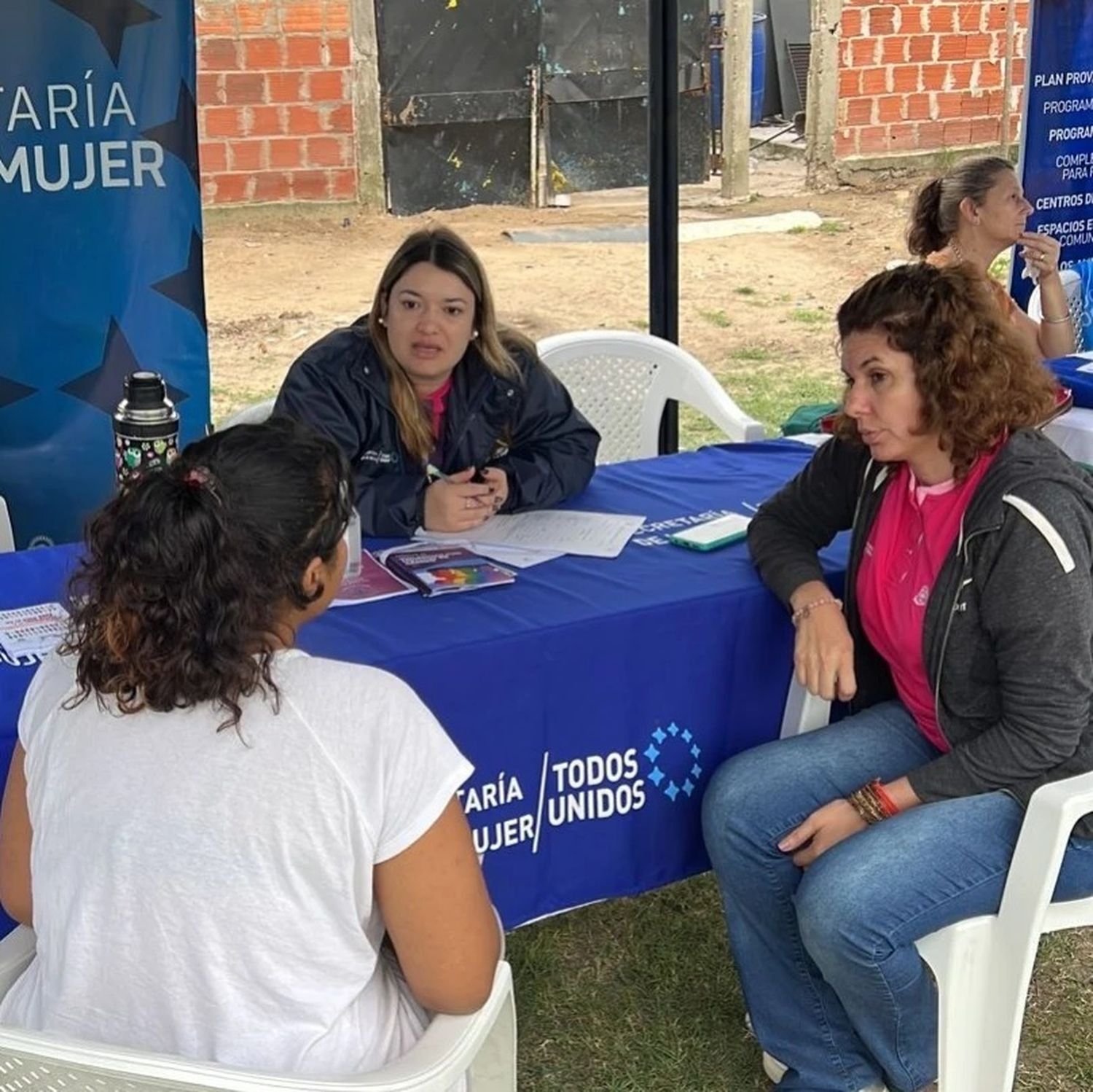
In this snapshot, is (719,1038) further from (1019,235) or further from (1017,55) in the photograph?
(1017,55)

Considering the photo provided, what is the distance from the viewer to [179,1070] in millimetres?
1141

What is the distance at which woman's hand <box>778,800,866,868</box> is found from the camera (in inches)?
77.0

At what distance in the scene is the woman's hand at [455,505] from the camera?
234 centimetres

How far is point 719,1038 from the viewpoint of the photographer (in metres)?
2.29

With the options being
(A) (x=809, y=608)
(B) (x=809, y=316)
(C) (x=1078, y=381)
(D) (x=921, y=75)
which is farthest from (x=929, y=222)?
(D) (x=921, y=75)

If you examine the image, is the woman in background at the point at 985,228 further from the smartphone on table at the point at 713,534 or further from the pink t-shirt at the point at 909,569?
the pink t-shirt at the point at 909,569

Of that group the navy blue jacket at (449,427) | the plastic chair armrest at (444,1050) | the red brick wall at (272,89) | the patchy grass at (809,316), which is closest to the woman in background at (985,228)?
the navy blue jacket at (449,427)

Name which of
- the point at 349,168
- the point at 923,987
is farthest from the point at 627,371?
the point at 349,168

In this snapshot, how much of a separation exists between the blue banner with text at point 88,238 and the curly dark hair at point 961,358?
200cm

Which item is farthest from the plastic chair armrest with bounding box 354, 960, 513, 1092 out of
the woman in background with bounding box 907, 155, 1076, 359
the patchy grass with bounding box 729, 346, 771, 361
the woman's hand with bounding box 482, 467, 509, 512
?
the patchy grass with bounding box 729, 346, 771, 361

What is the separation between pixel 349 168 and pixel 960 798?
6141mm

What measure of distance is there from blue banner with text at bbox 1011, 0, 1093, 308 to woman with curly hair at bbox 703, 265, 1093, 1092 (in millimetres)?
2994

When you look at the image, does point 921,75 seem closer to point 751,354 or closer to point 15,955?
point 751,354

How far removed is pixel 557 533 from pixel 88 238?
1.62 m
